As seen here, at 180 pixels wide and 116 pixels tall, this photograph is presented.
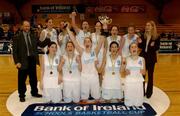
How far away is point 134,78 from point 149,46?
83 centimetres

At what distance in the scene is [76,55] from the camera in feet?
22.0

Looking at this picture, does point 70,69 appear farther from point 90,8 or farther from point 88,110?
point 90,8

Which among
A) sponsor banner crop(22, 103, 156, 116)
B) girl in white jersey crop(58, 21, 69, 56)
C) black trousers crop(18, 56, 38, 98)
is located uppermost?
girl in white jersey crop(58, 21, 69, 56)

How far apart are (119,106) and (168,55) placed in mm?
6242

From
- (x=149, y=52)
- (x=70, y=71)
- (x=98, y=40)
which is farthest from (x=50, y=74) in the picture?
(x=149, y=52)

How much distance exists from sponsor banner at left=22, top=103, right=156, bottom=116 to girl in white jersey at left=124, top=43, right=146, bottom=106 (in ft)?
0.65

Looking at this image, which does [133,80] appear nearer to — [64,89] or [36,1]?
[64,89]

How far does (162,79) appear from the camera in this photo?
888 centimetres

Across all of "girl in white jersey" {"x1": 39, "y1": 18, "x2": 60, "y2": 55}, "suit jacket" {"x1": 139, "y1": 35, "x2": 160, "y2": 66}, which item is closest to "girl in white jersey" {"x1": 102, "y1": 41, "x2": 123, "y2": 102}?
"suit jacket" {"x1": 139, "y1": 35, "x2": 160, "y2": 66}

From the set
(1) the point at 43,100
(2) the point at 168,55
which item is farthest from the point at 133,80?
(2) the point at 168,55

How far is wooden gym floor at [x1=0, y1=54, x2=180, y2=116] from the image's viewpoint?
6907 millimetres

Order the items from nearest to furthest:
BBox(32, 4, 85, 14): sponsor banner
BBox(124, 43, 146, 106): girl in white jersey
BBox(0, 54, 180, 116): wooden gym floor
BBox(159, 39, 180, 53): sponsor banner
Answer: BBox(124, 43, 146, 106): girl in white jersey, BBox(0, 54, 180, 116): wooden gym floor, BBox(159, 39, 180, 53): sponsor banner, BBox(32, 4, 85, 14): sponsor banner

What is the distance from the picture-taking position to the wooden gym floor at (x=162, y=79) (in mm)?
6907

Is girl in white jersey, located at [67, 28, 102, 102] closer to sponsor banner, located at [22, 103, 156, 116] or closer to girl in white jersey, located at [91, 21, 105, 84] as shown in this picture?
girl in white jersey, located at [91, 21, 105, 84]
